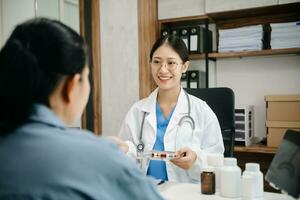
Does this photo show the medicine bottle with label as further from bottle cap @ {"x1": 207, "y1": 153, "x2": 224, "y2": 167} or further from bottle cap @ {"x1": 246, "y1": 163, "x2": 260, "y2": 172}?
bottle cap @ {"x1": 246, "y1": 163, "x2": 260, "y2": 172}

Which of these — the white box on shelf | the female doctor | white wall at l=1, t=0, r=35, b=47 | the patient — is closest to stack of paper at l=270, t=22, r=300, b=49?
the white box on shelf

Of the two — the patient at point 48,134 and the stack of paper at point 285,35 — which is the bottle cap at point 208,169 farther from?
the stack of paper at point 285,35

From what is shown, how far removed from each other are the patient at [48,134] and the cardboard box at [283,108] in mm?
1980

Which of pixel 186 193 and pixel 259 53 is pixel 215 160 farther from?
pixel 259 53

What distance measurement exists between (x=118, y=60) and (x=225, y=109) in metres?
Answer: 1.32

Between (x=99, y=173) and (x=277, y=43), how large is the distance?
2261 mm

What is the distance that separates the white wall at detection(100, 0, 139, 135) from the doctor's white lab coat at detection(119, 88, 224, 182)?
3.49 feet

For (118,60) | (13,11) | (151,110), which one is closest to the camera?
(151,110)

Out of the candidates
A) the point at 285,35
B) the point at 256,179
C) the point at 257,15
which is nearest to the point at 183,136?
the point at 256,179

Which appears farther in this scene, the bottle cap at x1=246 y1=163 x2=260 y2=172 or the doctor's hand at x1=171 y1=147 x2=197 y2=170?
the doctor's hand at x1=171 y1=147 x2=197 y2=170

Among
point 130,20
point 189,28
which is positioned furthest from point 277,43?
point 130,20

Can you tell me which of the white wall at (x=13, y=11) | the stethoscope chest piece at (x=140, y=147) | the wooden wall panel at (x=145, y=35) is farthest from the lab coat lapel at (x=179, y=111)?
the white wall at (x=13, y=11)

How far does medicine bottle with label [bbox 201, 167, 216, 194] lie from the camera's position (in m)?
1.25

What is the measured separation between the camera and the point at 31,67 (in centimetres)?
59
